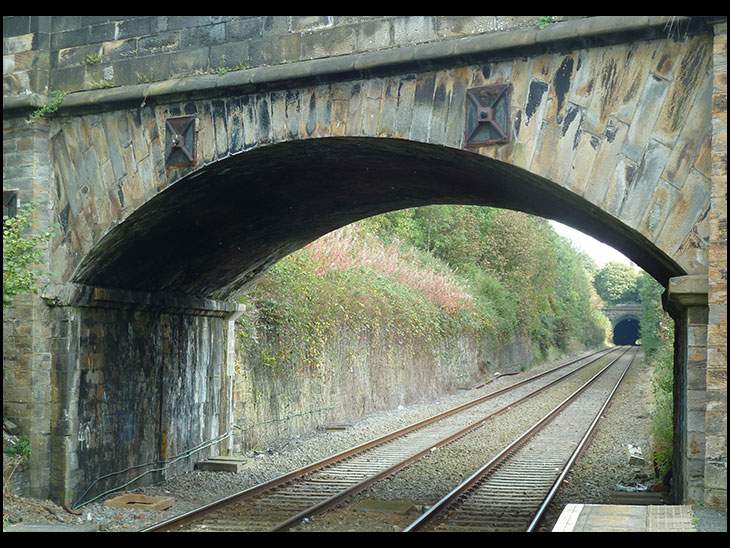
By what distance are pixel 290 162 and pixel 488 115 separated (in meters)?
2.35

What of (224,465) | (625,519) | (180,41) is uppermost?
(180,41)

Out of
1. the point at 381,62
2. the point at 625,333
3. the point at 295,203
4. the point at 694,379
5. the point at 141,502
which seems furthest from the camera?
the point at 625,333

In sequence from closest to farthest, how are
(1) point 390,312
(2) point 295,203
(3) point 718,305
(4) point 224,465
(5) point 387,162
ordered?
(3) point 718,305
(5) point 387,162
(2) point 295,203
(4) point 224,465
(1) point 390,312

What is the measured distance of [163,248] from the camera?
30.4ft

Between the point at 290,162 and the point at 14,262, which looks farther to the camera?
the point at 290,162

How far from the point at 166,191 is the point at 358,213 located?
323 cm

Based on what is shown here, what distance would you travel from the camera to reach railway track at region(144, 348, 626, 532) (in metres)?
7.81

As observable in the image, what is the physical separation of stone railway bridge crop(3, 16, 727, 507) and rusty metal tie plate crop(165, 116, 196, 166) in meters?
0.02

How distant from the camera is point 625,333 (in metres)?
87.4

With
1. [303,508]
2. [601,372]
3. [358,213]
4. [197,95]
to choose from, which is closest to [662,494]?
[303,508]

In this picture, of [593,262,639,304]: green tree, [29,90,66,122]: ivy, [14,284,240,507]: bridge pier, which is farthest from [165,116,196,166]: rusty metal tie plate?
[593,262,639,304]: green tree

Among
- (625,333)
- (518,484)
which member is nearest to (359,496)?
(518,484)

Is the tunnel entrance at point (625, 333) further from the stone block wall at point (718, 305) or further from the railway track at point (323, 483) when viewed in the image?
the stone block wall at point (718, 305)

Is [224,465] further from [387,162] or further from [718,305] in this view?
[718,305]
